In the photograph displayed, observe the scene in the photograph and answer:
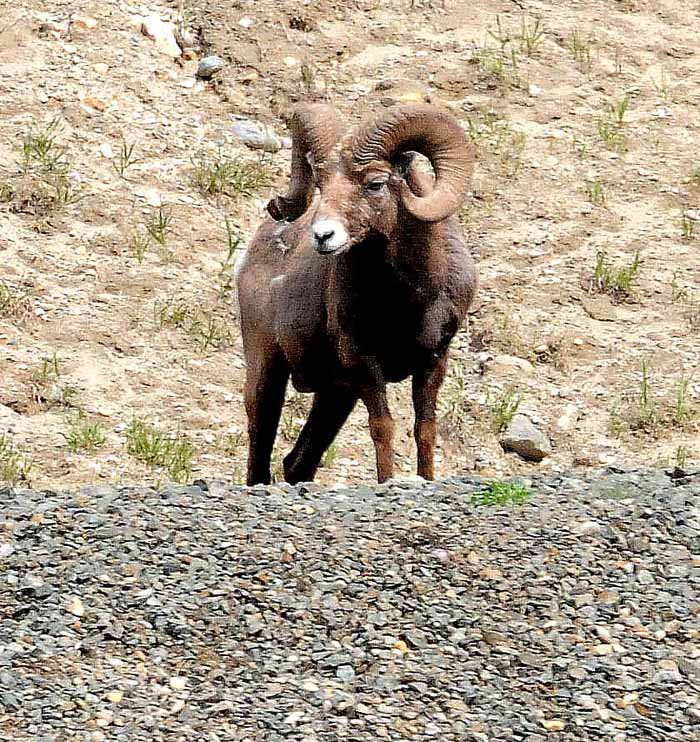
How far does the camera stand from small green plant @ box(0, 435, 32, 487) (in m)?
11.1

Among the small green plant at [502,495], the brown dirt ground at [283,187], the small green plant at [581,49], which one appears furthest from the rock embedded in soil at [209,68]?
the small green plant at [502,495]

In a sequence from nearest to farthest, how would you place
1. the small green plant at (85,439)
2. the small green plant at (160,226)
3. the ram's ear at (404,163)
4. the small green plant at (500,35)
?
the ram's ear at (404,163) → the small green plant at (85,439) → the small green plant at (160,226) → the small green plant at (500,35)

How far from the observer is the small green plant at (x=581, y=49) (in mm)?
16719

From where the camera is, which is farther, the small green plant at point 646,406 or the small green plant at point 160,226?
the small green plant at point 160,226

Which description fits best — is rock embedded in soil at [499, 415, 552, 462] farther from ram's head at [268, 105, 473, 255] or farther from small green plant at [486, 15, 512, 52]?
small green plant at [486, 15, 512, 52]

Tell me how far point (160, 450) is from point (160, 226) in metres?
3.17

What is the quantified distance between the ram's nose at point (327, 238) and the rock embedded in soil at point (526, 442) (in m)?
4.55

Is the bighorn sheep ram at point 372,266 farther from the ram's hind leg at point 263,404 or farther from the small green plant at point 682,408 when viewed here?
the small green plant at point 682,408

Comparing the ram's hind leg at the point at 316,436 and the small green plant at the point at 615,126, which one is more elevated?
the small green plant at the point at 615,126

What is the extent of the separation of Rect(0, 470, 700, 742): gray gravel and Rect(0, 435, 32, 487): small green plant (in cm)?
353

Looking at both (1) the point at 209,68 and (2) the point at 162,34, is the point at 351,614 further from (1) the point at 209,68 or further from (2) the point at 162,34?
(2) the point at 162,34

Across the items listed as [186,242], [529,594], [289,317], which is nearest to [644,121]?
[186,242]

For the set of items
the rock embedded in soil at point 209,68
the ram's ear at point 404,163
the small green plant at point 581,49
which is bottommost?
the rock embedded in soil at point 209,68

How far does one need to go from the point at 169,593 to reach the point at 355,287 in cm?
294
